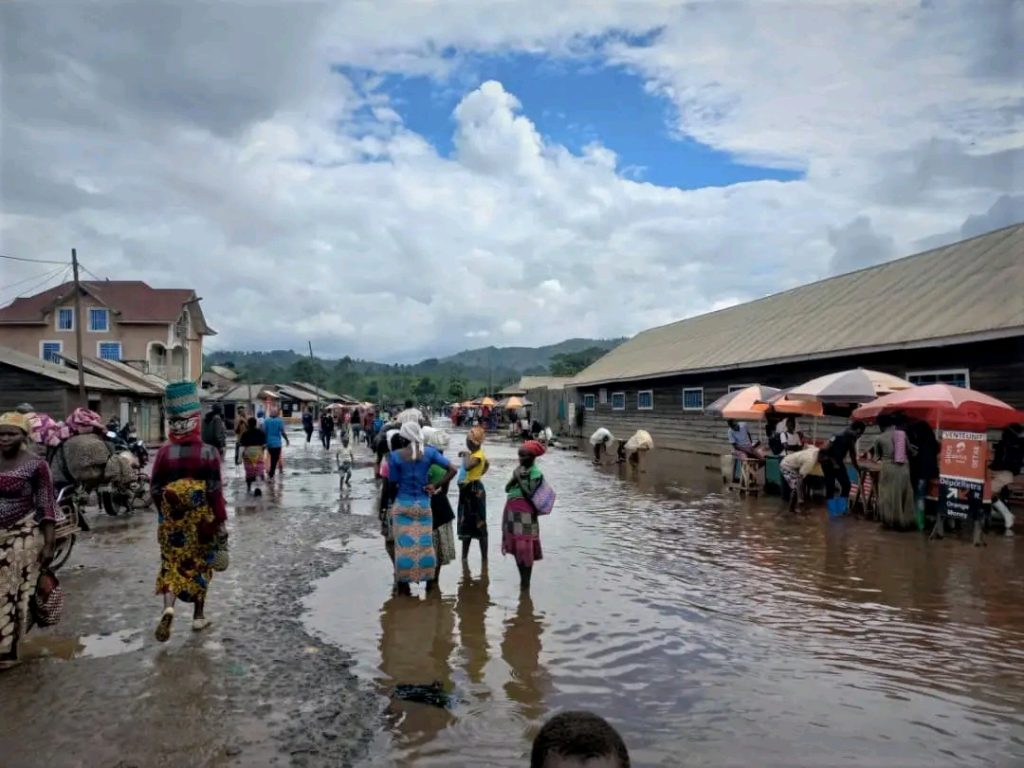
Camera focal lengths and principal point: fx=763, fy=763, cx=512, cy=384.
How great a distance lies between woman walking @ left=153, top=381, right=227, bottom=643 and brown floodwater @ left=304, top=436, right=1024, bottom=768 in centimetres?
105

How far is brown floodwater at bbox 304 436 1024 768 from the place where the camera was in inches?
167

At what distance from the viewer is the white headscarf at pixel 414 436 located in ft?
23.0

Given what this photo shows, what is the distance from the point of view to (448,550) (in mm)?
7652

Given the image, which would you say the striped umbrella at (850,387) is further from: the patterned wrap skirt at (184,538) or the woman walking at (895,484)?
the patterned wrap skirt at (184,538)

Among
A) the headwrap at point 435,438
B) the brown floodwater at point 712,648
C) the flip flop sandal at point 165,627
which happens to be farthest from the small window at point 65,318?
the flip flop sandal at point 165,627

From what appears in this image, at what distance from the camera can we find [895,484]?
10828 millimetres

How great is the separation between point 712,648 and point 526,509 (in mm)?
2273

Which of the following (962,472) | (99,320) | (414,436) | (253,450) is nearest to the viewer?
(414,436)

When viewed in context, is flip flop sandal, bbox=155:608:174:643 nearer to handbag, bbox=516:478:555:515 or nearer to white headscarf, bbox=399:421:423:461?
white headscarf, bbox=399:421:423:461

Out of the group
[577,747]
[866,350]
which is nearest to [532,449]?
[577,747]

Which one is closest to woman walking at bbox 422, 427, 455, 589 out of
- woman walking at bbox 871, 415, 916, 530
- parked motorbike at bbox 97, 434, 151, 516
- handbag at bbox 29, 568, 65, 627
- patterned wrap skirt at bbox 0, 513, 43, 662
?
handbag at bbox 29, 568, 65, 627

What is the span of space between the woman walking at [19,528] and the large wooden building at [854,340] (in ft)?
44.0

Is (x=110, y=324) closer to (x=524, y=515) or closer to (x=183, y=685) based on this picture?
(x=524, y=515)

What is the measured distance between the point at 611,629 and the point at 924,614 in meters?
2.80
